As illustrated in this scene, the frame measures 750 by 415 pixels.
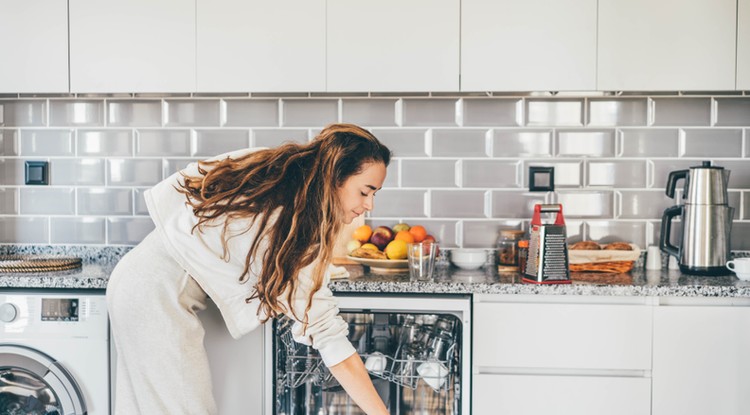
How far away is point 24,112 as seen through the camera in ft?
9.58

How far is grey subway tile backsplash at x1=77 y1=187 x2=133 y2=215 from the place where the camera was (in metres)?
2.91

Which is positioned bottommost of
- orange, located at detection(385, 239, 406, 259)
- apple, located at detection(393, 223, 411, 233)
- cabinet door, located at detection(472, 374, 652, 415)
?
cabinet door, located at detection(472, 374, 652, 415)

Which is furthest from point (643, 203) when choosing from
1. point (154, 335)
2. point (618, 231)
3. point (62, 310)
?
point (62, 310)

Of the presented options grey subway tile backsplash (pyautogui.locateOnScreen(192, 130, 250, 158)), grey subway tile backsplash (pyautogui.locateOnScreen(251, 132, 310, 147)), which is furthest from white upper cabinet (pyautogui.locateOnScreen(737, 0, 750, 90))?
grey subway tile backsplash (pyautogui.locateOnScreen(192, 130, 250, 158))

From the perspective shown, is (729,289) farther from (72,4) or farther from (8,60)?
(8,60)

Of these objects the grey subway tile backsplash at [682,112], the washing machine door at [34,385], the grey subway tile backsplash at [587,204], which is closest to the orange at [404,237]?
the grey subway tile backsplash at [587,204]

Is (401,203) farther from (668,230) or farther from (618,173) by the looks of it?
(668,230)

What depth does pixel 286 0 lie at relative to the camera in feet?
8.16

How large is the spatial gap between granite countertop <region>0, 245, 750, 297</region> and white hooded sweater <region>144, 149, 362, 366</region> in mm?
527

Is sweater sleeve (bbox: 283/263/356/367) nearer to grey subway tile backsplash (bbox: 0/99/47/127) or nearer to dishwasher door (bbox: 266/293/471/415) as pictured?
dishwasher door (bbox: 266/293/471/415)

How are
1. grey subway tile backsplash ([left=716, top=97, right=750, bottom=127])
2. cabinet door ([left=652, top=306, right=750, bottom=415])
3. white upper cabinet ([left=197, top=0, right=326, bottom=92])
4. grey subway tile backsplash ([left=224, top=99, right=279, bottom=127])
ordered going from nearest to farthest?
cabinet door ([left=652, top=306, right=750, bottom=415]) → white upper cabinet ([left=197, top=0, right=326, bottom=92]) → grey subway tile backsplash ([left=716, top=97, right=750, bottom=127]) → grey subway tile backsplash ([left=224, top=99, right=279, bottom=127])

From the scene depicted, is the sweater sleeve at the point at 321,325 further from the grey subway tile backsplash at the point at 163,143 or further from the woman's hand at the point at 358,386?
the grey subway tile backsplash at the point at 163,143

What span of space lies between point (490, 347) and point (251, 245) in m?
0.95

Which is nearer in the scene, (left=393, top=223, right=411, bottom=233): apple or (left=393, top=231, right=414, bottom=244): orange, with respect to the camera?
(left=393, top=231, right=414, bottom=244): orange
